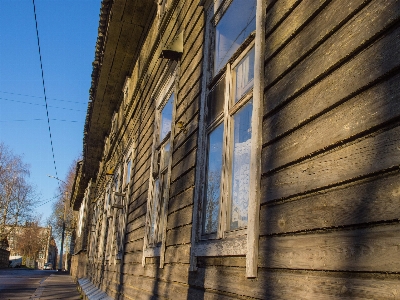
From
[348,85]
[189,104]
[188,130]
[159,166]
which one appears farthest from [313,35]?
[159,166]

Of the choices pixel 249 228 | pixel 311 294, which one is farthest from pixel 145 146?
pixel 311 294

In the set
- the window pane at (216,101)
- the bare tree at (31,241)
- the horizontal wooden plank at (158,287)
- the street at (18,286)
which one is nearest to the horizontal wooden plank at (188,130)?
the window pane at (216,101)

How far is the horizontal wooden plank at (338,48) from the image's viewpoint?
5.11 feet

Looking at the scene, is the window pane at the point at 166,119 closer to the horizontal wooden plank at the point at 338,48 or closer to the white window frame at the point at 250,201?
the white window frame at the point at 250,201

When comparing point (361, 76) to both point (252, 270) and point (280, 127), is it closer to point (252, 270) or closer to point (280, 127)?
point (280, 127)

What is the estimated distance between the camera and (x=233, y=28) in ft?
11.1

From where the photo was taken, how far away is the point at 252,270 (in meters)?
2.17

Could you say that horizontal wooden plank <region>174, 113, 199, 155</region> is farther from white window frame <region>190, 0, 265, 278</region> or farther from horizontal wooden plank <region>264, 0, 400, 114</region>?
horizontal wooden plank <region>264, 0, 400, 114</region>

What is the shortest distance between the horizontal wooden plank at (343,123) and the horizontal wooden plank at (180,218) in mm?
1554

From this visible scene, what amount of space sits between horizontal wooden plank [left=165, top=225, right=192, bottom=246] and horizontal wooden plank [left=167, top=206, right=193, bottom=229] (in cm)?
4

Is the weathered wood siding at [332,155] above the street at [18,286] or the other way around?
above

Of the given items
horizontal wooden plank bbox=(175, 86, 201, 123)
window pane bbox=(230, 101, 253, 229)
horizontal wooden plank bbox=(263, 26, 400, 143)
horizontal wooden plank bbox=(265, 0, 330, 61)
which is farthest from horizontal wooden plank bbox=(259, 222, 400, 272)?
horizontal wooden plank bbox=(175, 86, 201, 123)

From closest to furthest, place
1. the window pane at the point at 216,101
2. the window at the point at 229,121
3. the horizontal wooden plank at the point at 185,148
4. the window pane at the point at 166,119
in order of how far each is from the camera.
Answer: the window at the point at 229,121 < the window pane at the point at 216,101 < the horizontal wooden plank at the point at 185,148 < the window pane at the point at 166,119

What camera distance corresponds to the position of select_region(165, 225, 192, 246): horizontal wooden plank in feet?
11.7
